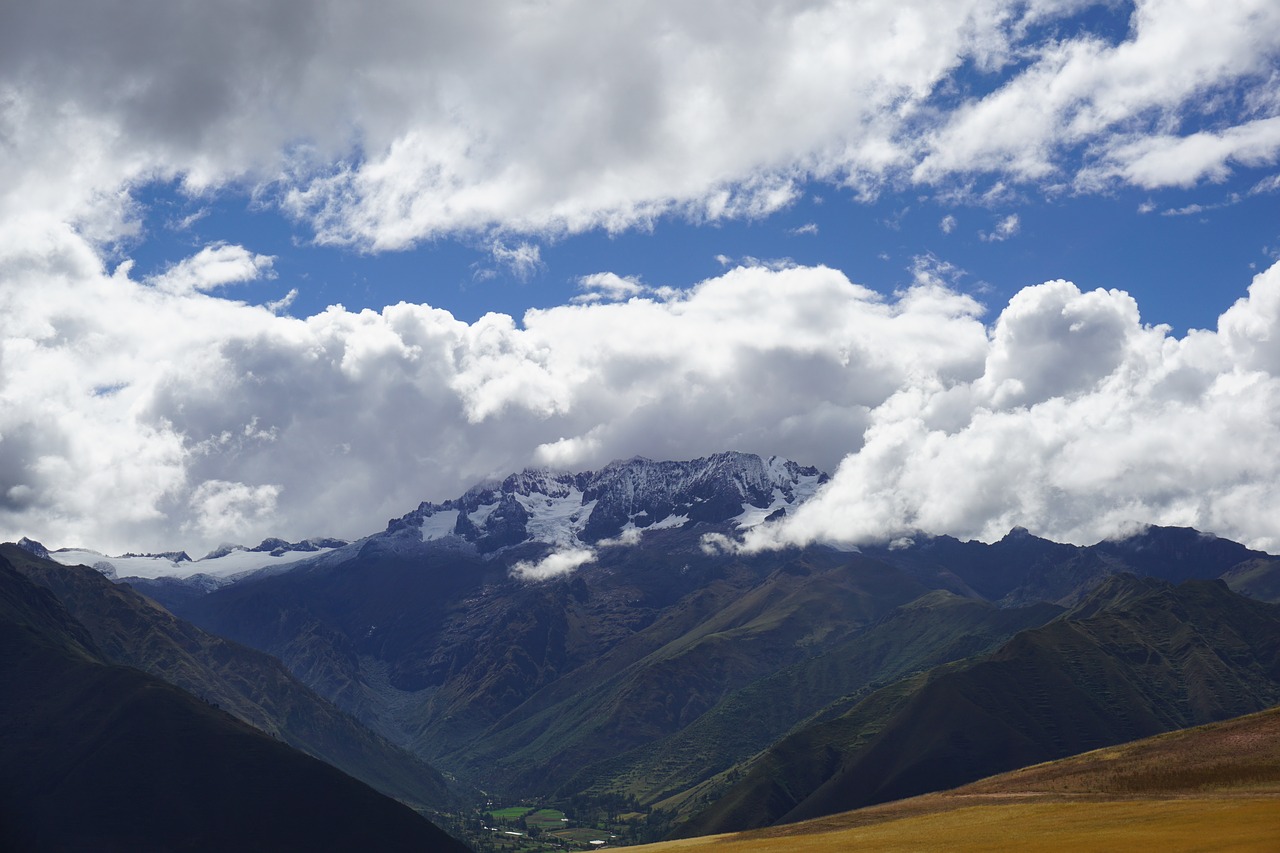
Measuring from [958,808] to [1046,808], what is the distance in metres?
18.5

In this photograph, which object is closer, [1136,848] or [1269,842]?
[1269,842]

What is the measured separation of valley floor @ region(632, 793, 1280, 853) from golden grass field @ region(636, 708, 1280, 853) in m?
0.16

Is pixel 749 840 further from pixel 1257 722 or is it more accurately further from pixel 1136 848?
pixel 1257 722

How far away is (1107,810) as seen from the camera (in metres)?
136

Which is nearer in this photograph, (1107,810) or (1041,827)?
(1041,827)

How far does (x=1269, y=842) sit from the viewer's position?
99.7m

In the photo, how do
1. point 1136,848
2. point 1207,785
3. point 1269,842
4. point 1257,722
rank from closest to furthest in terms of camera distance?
point 1269,842 → point 1136,848 → point 1207,785 → point 1257,722

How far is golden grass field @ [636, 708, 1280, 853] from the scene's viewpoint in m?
114

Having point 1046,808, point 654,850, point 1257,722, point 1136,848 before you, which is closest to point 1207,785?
point 1046,808

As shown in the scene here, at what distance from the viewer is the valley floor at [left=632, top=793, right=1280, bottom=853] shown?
109250 millimetres

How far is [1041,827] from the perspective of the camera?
130m

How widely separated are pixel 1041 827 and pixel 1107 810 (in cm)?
1099

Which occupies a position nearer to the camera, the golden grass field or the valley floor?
the valley floor

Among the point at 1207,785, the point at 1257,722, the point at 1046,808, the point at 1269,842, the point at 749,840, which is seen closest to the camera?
the point at 1269,842
